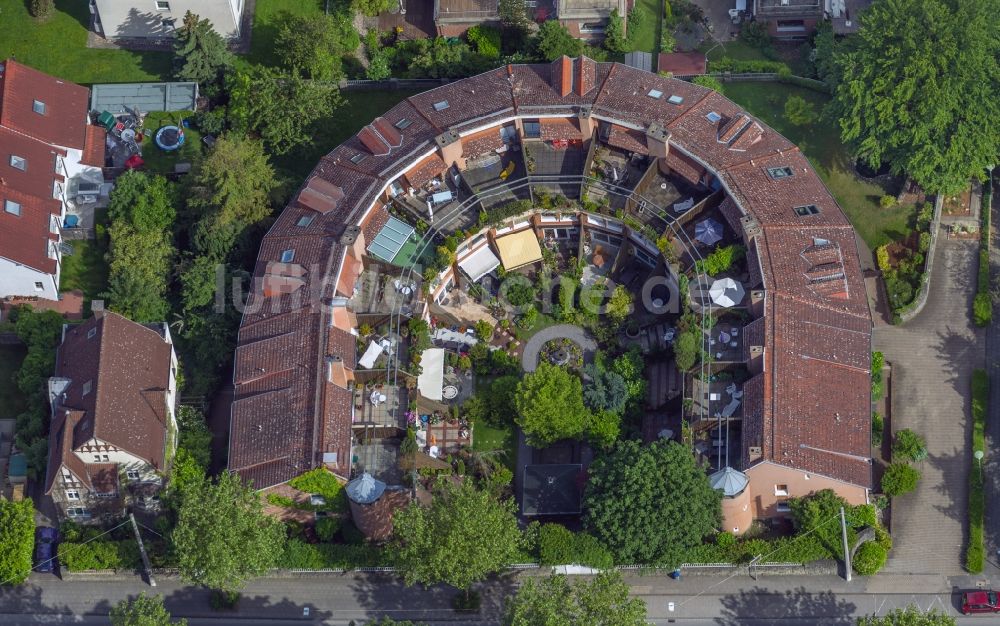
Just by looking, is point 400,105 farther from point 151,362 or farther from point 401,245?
point 151,362

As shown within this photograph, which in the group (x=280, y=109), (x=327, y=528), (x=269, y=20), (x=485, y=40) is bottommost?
(x=327, y=528)

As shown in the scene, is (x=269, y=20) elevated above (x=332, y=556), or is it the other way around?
(x=269, y=20)

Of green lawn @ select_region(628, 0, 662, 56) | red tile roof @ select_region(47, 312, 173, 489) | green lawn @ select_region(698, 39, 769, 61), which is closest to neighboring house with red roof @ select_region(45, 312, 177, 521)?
red tile roof @ select_region(47, 312, 173, 489)

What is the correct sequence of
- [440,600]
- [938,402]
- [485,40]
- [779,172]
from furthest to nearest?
[485,40] → [779,172] → [938,402] → [440,600]

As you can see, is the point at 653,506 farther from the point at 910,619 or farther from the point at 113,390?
the point at 113,390

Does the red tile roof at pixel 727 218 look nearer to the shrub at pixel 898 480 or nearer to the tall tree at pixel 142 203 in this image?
the shrub at pixel 898 480

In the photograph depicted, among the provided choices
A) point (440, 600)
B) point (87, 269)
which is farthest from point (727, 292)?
point (87, 269)

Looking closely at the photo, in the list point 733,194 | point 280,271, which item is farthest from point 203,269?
point 733,194
